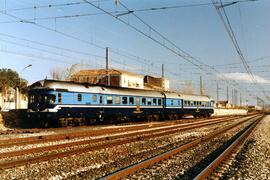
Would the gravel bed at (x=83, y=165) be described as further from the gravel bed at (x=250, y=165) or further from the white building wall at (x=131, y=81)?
the white building wall at (x=131, y=81)

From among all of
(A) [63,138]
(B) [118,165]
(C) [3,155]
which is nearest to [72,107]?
(A) [63,138]

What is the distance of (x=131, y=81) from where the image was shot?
271 ft

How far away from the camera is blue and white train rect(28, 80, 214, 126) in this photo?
78.4ft

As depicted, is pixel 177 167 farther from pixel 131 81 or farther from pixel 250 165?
pixel 131 81

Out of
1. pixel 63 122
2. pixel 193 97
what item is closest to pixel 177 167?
pixel 63 122

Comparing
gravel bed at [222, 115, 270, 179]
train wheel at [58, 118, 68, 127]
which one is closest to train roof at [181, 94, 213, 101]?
train wheel at [58, 118, 68, 127]

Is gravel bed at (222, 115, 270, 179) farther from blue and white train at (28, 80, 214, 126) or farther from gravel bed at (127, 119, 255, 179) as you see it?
blue and white train at (28, 80, 214, 126)

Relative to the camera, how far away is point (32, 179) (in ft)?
26.5

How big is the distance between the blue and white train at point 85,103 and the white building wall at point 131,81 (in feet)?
133

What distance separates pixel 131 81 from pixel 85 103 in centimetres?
5667

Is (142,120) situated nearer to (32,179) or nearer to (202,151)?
(202,151)

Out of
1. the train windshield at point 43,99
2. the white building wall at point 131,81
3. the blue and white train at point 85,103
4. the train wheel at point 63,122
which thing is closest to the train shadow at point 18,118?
the blue and white train at point 85,103

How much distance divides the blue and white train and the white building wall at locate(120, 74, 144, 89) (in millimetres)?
40426

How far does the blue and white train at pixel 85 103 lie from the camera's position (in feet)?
78.4
